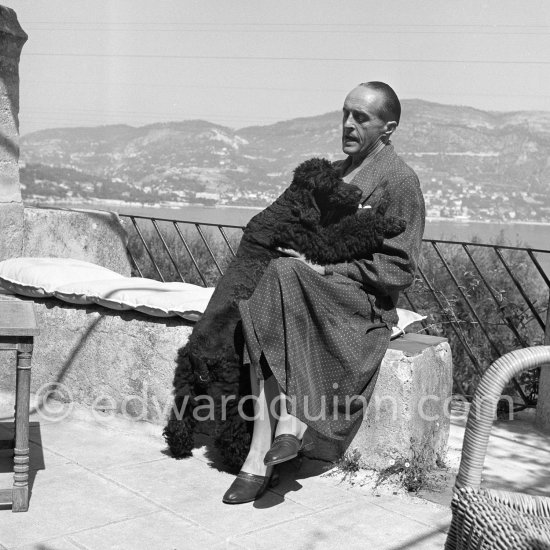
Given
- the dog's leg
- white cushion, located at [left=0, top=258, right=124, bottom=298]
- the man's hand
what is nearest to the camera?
the man's hand

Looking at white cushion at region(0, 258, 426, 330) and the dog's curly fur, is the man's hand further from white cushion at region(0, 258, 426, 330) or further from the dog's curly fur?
white cushion at region(0, 258, 426, 330)

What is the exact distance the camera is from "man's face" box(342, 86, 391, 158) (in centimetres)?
317

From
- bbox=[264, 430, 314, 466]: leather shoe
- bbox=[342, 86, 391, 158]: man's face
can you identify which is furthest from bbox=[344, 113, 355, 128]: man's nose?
bbox=[264, 430, 314, 466]: leather shoe

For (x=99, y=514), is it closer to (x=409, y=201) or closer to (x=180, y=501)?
(x=180, y=501)

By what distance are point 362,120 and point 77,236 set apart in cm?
270

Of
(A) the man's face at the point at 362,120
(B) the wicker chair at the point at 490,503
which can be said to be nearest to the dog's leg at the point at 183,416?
(A) the man's face at the point at 362,120

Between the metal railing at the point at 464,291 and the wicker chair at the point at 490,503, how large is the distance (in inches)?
97.8

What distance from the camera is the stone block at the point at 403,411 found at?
3.06 metres

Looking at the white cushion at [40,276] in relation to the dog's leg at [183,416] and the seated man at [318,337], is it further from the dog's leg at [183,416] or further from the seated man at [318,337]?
the seated man at [318,337]

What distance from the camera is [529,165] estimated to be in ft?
109

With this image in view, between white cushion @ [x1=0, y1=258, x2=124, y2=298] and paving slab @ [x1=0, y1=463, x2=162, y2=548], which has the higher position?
white cushion @ [x1=0, y1=258, x2=124, y2=298]

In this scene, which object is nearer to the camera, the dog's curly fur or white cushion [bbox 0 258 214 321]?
the dog's curly fur

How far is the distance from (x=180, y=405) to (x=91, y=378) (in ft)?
2.66

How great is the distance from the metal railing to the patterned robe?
5.08 ft
